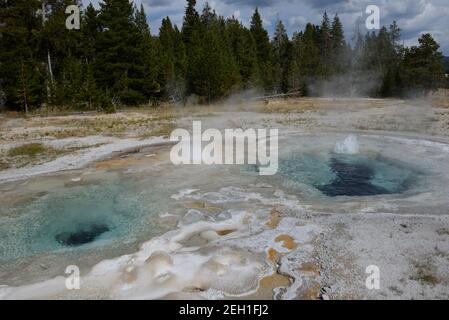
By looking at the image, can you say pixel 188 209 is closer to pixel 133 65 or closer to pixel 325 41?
pixel 133 65

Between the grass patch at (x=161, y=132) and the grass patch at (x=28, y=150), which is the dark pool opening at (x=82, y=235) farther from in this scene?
the grass patch at (x=161, y=132)

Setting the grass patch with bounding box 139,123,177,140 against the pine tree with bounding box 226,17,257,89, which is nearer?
the grass patch with bounding box 139,123,177,140

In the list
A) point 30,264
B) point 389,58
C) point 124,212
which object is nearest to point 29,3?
point 124,212

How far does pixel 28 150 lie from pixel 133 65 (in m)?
19.4

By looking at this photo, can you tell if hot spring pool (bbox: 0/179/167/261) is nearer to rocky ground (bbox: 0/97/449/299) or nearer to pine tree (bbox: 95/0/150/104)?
rocky ground (bbox: 0/97/449/299)

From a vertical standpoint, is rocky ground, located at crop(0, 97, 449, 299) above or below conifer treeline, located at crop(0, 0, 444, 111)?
below

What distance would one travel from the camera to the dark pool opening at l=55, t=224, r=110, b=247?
9.08 metres

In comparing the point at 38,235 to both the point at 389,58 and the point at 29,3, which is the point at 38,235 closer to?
the point at 29,3

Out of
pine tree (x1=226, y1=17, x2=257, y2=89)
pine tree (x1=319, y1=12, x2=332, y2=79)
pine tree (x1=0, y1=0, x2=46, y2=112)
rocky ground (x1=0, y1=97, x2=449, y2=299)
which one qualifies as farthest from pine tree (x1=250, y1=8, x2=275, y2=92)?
rocky ground (x1=0, y1=97, x2=449, y2=299)

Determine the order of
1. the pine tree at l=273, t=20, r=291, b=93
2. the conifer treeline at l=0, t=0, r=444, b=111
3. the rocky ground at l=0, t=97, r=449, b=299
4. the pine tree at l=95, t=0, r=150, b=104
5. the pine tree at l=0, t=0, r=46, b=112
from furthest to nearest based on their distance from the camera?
the pine tree at l=273, t=20, r=291, b=93 < the pine tree at l=95, t=0, r=150, b=104 < the conifer treeline at l=0, t=0, r=444, b=111 < the pine tree at l=0, t=0, r=46, b=112 < the rocky ground at l=0, t=97, r=449, b=299

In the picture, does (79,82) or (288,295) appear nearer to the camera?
(288,295)

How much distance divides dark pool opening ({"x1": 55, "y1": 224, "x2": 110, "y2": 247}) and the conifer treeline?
73.6ft
